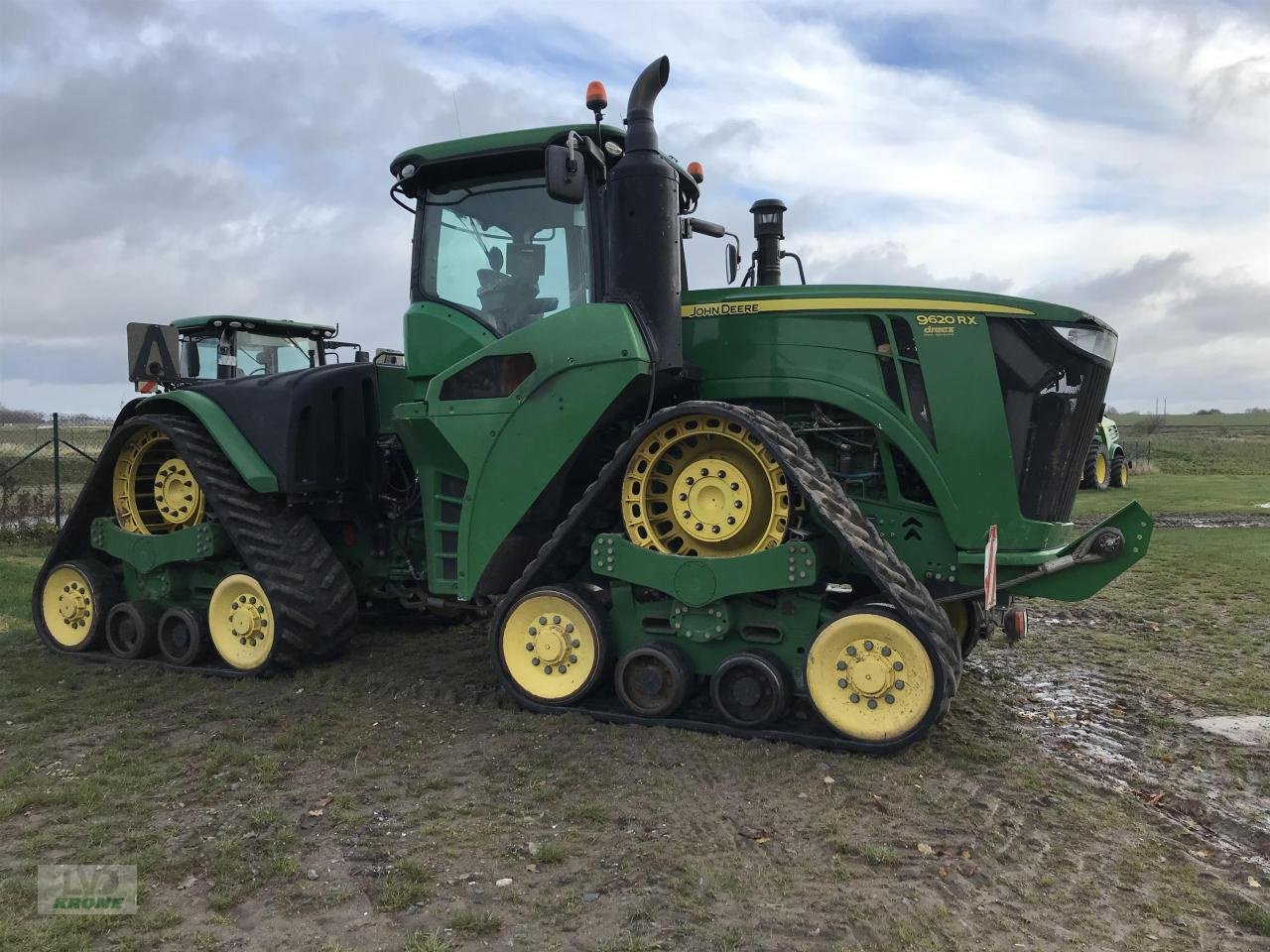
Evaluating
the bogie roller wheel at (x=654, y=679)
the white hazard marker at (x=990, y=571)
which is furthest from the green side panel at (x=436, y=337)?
the white hazard marker at (x=990, y=571)

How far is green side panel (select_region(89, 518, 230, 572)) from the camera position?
643 cm

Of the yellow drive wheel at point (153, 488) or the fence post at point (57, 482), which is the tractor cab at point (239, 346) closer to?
the fence post at point (57, 482)

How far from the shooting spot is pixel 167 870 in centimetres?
352

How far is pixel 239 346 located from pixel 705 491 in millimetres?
10508

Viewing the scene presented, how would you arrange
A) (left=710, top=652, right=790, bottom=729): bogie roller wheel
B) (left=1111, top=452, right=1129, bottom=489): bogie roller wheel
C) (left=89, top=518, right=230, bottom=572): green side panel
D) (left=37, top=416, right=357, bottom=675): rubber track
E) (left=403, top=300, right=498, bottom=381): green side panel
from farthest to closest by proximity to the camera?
(left=1111, top=452, right=1129, bottom=489): bogie roller wheel
(left=89, top=518, right=230, bottom=572): green side panel
(left=37, top=416, right=357, bottom=675): rubber track
(left=403, top=300, right=498, bottom=381): green side panel
(left=710, top=652, right=790, bottom=729): bogie roller wheel

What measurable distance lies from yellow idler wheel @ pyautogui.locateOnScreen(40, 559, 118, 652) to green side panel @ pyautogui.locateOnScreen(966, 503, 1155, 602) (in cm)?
578

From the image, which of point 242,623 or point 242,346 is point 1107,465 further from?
point 242,623

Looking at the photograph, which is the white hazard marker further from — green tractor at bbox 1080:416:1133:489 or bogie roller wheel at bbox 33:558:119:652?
green tractor at bbox 1080:416:1133:489

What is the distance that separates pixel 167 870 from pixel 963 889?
279 cm

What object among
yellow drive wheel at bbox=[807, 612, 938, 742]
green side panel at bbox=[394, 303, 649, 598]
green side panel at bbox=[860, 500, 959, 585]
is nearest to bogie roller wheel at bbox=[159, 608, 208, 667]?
green side panel at bbox=[394, 303, 649, 598]

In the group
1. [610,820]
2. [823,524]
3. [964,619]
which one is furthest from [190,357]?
[610,820]

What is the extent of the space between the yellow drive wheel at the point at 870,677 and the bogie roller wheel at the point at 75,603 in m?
5.09

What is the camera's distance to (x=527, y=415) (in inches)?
209

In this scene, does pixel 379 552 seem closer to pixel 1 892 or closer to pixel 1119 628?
pixel 1 892
